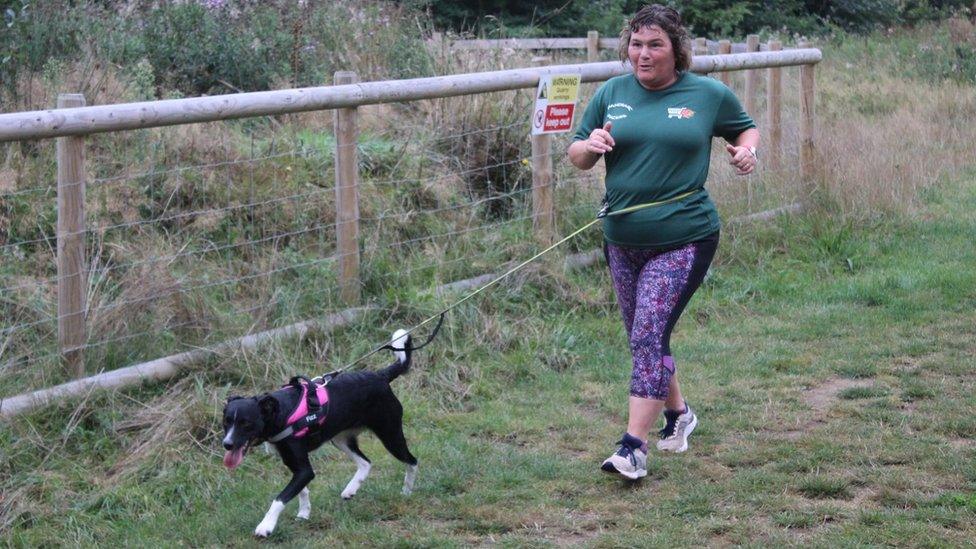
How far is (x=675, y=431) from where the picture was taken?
228 inches

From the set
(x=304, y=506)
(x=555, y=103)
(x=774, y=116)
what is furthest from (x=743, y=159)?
(x=774, y=116)

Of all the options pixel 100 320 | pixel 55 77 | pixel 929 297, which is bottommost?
pixel 929 297

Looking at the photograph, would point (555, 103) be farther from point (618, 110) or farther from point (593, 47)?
point (593, 47)

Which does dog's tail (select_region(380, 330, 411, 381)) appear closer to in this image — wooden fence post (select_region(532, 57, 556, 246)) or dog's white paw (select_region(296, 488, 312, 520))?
dog's white paw (select_region(296, 488, 312, 520))

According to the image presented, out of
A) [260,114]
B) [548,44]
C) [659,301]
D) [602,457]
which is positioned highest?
[260,114]

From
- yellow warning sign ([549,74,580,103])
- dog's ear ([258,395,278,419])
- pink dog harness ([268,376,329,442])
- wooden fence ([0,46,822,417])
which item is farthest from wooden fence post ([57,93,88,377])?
yellow warning sign ([549,74,580,103])

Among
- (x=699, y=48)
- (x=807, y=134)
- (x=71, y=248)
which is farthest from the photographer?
(x=699, y=48)

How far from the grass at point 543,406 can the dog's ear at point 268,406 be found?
526mm

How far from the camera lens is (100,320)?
19.5ft

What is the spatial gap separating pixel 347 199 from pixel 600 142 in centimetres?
228

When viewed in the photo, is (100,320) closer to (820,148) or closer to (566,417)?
(566,417)

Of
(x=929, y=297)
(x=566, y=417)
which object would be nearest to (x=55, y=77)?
(x=566, y=417)

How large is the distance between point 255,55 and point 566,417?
19.8 feet

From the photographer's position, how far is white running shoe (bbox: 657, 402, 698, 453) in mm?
5742
